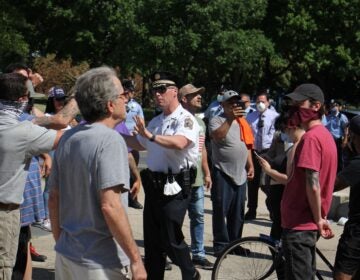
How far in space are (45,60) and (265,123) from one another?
40.8 m

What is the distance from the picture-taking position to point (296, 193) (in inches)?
188

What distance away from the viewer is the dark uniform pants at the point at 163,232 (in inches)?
228

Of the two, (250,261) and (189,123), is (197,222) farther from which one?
(189,123)

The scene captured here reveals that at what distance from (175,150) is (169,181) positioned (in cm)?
26

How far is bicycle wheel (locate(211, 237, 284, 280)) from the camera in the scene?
586 cm

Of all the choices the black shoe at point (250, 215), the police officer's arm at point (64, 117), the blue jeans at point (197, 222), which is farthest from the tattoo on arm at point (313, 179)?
the black shoe at point (250, 215)

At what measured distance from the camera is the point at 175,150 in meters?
5.80

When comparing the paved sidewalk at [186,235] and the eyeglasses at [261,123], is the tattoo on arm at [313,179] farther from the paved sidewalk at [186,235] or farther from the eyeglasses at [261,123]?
the eyeglasses at [261,123]

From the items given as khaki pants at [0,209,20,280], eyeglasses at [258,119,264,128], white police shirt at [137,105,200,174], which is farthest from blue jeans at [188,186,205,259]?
eyeglasses at [258,119,264,128]

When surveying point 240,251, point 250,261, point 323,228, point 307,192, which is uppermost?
point 307,192

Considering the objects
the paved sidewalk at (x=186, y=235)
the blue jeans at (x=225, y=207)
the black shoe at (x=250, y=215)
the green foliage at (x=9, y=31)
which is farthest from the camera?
the green foliage at (x=9, y=31)

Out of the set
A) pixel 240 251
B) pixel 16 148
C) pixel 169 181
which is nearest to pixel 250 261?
pixel 240 251

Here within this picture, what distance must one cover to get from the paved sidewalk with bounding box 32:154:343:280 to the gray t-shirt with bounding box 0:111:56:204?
2023 millimetres

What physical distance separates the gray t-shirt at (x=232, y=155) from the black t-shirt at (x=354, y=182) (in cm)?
280
